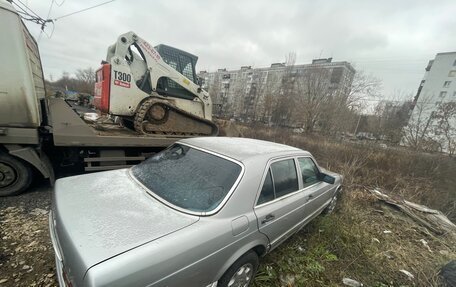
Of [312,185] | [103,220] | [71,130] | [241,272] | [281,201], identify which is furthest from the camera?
[71,130]

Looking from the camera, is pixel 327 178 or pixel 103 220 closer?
pixel 103 220

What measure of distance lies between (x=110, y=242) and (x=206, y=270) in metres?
0.75

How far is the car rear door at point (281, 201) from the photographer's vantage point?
211cm

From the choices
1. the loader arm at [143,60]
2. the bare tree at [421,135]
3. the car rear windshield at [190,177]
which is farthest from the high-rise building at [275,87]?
the bare tree at [421,135]

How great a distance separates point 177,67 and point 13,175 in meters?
4.34

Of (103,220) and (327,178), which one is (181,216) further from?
(327,178)

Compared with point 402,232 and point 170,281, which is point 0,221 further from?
point 402,232

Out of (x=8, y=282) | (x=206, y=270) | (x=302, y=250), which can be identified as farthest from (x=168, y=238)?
(x=302, y=250)

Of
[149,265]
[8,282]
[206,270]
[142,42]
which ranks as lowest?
[8,282]

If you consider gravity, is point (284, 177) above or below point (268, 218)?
above

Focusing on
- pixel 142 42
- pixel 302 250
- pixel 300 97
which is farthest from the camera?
pixel 300 97

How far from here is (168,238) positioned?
1382 millimetres

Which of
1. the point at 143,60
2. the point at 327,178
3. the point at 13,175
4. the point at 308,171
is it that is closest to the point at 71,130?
the point at 13,175

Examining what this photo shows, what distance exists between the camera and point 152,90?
5184 mm
